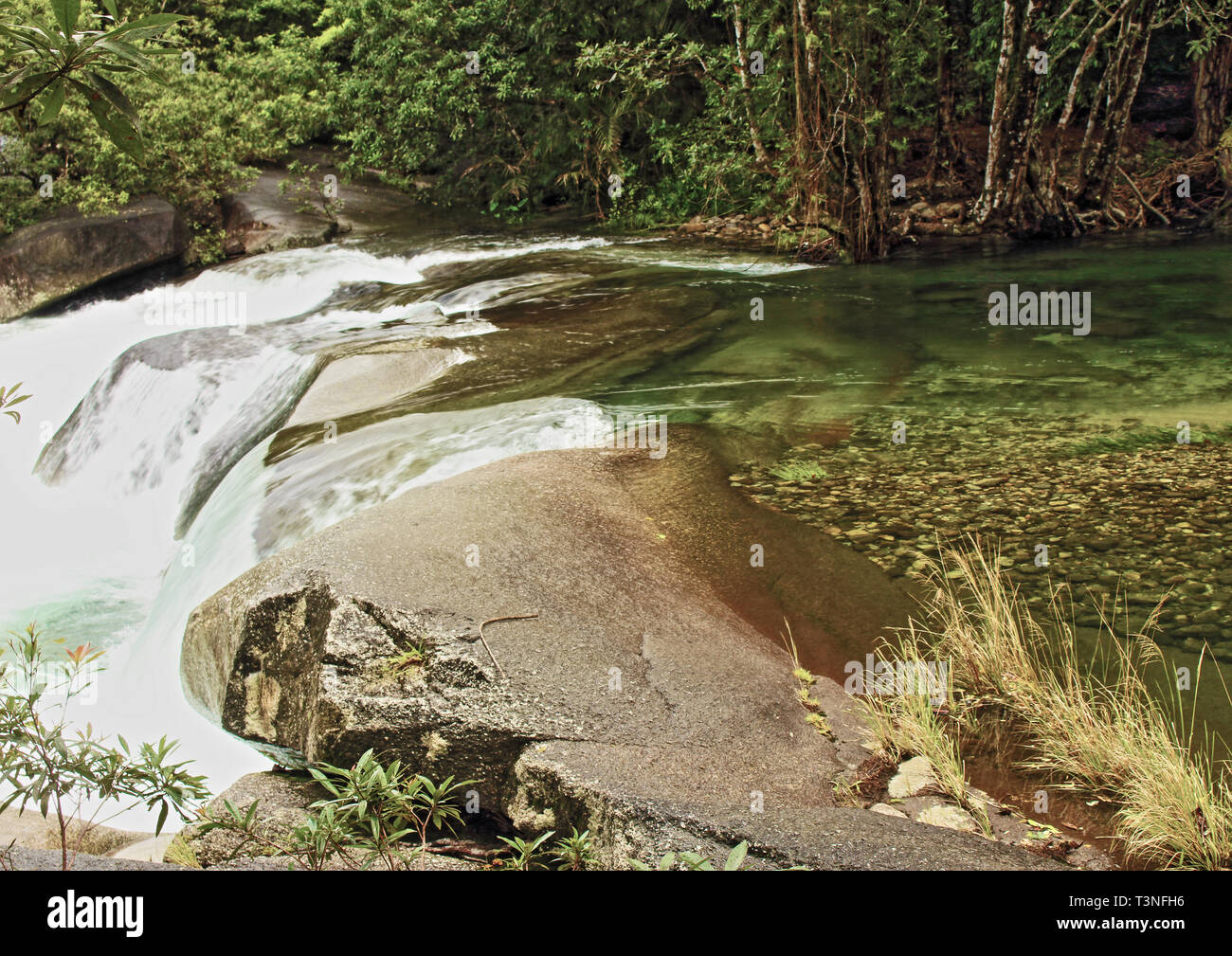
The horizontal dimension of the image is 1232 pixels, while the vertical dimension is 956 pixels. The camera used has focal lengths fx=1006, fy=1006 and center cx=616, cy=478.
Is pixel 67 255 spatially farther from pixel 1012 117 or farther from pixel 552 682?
pixel 552 682

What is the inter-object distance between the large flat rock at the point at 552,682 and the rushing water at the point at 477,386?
2.96 feet

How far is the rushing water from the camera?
25.7ft

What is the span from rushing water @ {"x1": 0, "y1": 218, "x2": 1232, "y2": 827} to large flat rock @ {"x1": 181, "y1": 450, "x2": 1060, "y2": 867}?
35.5 inches

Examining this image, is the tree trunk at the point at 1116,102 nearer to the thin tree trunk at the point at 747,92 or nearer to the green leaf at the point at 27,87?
the thin tree trunk at the point at 747,92

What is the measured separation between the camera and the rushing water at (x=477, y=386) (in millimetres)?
7824

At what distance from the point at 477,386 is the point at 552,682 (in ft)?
17.4

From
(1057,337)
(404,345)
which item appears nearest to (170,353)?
(404,345)

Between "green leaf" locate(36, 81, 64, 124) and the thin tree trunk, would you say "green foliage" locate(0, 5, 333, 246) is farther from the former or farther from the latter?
"green leaf" locate(36, 81, 64, 124)

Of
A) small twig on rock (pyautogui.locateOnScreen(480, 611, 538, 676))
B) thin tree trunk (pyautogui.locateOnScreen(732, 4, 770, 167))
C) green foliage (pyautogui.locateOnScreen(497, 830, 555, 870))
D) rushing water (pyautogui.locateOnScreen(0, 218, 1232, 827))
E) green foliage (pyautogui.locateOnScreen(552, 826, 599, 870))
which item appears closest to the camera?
green foliage (pyautogui.locateOnScreen(497, 830, 555, 870))

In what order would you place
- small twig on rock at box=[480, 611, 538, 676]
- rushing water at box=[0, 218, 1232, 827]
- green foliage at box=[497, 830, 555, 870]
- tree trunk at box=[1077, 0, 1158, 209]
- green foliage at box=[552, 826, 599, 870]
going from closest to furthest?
green foliage at box=[497, 830, 555, 870] < green foliage at box=[552, 826, 599, 870] < small twig on rock at box=[480, 611, 538, 676] < rushing water at box=[0, 218, 1232, 827] < tree trunk at box=[1077, 0, 1158, 209]

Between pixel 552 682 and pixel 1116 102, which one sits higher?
pixel 1116 102

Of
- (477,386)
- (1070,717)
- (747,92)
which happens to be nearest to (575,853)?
(1070,717)

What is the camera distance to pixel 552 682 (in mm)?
4793

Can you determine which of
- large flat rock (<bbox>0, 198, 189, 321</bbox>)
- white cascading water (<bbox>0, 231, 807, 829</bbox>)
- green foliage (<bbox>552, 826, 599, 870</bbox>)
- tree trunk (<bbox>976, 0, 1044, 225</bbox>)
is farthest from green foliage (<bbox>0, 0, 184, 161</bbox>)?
large flat rock (<bbox>0, 198, 189, 321</bbox>)
